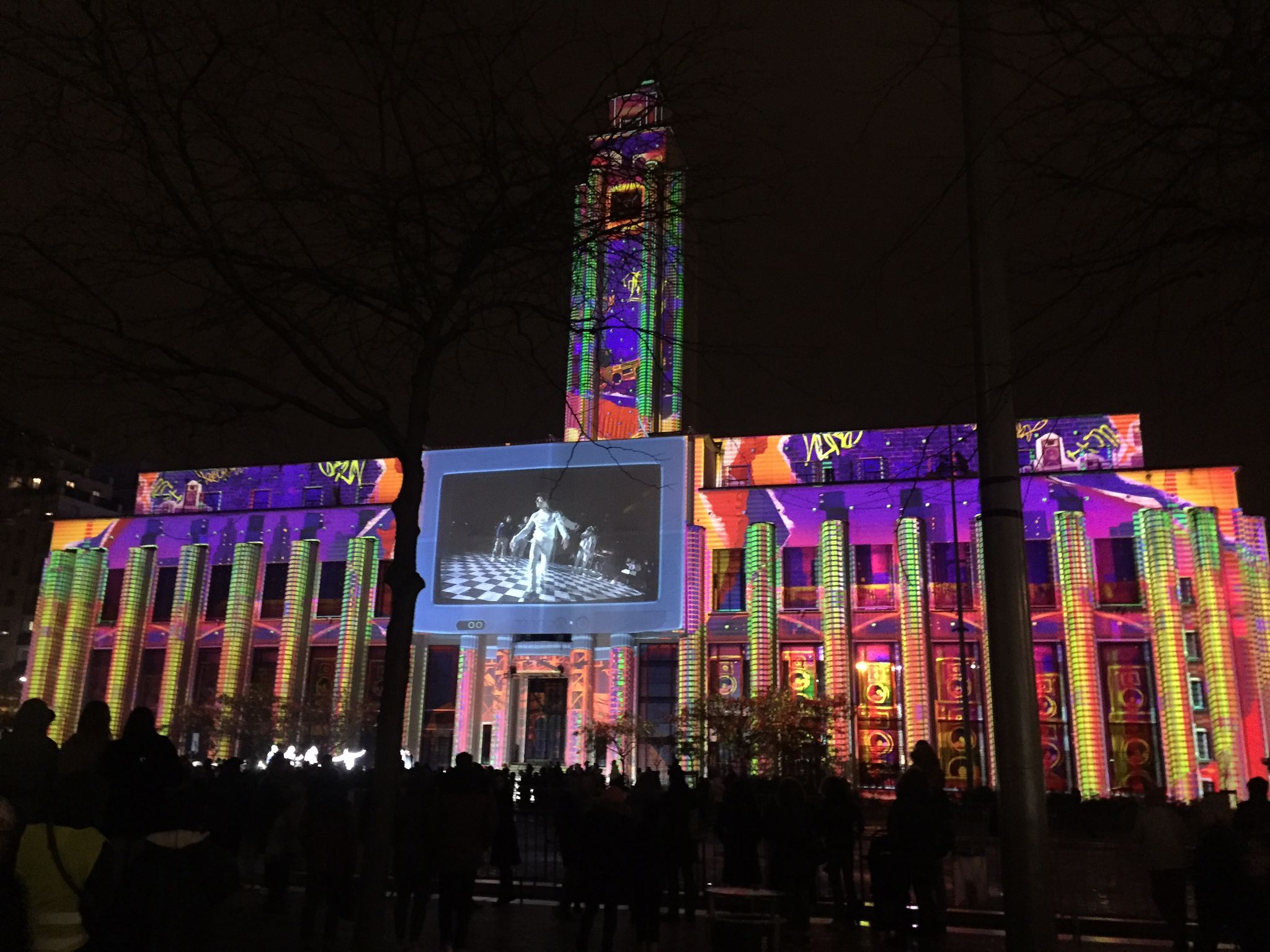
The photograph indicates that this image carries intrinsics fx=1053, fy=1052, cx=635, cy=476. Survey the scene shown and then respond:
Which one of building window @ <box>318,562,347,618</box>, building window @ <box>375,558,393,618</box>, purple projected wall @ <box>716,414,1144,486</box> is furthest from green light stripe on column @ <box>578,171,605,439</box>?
building window @ <box>318,562,347,618</box>

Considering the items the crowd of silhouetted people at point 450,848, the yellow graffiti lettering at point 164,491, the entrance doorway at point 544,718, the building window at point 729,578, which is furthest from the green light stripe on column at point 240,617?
the crowd of silhouetted people at point 450,848

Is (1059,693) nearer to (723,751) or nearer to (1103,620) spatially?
(1103,620)

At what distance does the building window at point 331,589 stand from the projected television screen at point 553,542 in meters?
5.72

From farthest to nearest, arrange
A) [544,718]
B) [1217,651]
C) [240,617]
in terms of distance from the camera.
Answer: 1. [240,617]
2. [544,718]
3. [1217,651]

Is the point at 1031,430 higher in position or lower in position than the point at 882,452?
lower

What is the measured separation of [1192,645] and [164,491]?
4600 cm

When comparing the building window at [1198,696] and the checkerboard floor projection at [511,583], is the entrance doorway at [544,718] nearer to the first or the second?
the checkerboard floor projection at [511,583]

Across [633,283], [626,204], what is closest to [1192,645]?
[633,283]

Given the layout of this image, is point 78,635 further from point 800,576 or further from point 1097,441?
point 1097,441

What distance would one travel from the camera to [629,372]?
152 ft

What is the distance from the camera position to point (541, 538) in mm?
41812

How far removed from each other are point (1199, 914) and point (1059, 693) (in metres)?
31.0

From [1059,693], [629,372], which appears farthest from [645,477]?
[1059,693]

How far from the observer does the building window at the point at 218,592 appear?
48.9 m
